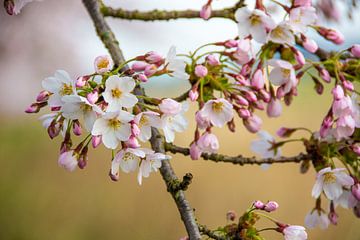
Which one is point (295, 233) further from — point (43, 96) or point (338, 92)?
point (43, 96)

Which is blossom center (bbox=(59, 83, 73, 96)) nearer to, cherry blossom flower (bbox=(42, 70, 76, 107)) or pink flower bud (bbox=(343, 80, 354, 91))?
cherry blossom flower (bbox=(42, 70, 76, 107))

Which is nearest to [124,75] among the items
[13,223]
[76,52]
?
[13,223]

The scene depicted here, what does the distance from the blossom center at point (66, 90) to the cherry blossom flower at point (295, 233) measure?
1.31 ft

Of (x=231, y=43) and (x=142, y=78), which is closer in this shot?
(x=142, y=78)

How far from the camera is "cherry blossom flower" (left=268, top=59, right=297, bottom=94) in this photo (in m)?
1.06

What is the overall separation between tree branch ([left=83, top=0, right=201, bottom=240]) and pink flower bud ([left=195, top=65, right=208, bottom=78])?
12 cm

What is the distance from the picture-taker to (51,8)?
2.42 meters

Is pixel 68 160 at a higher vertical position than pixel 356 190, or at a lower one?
higher

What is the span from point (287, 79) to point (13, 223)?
1.30m

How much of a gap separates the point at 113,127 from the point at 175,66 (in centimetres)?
16

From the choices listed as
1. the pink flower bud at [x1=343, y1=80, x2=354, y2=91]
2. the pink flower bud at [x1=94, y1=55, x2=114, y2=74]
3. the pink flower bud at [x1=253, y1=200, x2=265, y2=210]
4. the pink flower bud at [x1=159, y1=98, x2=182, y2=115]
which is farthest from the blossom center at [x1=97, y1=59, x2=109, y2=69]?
the pink flower bud at [x1=343, y1=80, x2=354, y2=91]

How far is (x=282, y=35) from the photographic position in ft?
3.38

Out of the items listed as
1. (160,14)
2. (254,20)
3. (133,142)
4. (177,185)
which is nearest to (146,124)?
(133,142)

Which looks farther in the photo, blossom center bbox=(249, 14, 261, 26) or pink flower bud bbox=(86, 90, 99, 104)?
blossom center bbox=(249, 14, 261, 26)
